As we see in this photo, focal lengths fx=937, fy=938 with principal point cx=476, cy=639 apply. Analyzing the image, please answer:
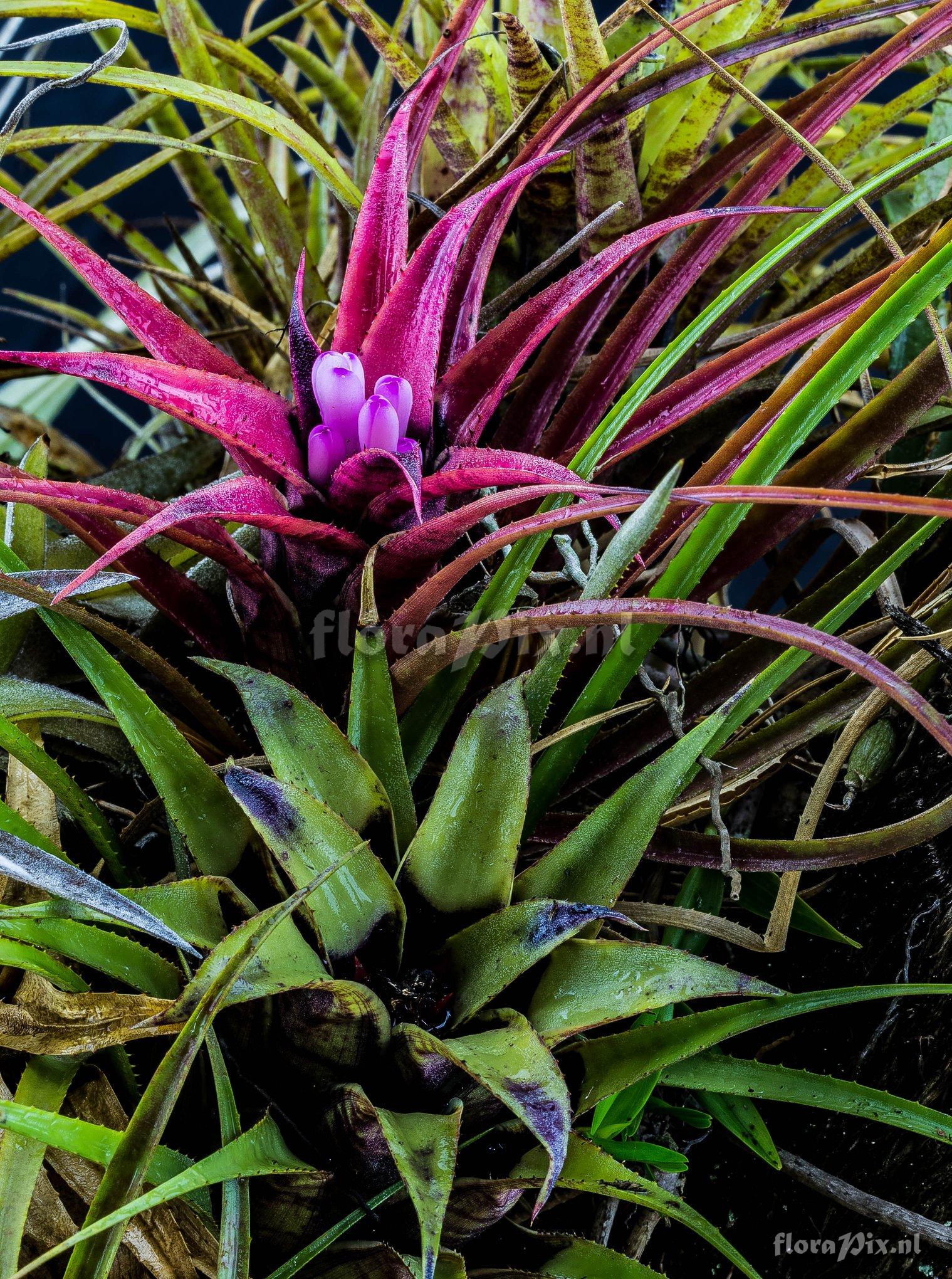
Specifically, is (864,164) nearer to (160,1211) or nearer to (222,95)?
(222,95)

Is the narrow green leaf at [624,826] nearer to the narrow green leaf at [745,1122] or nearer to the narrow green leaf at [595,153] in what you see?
the narrow green leaf at [745,1122]

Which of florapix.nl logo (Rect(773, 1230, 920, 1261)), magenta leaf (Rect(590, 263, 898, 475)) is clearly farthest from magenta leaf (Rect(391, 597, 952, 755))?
florapix.nl logo (Rect(773, 1230, 920, 1261))

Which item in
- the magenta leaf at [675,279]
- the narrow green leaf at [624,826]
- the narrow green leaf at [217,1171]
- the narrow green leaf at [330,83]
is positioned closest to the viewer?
the narrow green leaf at [217,1171]

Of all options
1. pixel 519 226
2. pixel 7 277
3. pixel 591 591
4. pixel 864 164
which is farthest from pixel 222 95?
pixel 7 277

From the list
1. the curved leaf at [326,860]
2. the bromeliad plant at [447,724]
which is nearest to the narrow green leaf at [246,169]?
the bromeliad plant at [447,724]

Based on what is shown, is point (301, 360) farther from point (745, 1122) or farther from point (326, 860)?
point (745, 1122)

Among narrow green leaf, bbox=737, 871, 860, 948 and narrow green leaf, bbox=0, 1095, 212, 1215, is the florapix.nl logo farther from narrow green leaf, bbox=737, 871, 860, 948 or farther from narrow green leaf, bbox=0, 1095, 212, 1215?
narrow green leaf, bbox=0, 1095, 212, 1215

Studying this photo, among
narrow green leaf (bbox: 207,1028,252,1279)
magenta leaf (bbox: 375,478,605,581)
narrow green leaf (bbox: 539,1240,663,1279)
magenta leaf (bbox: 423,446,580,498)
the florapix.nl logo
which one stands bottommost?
the florapix.nl logo
